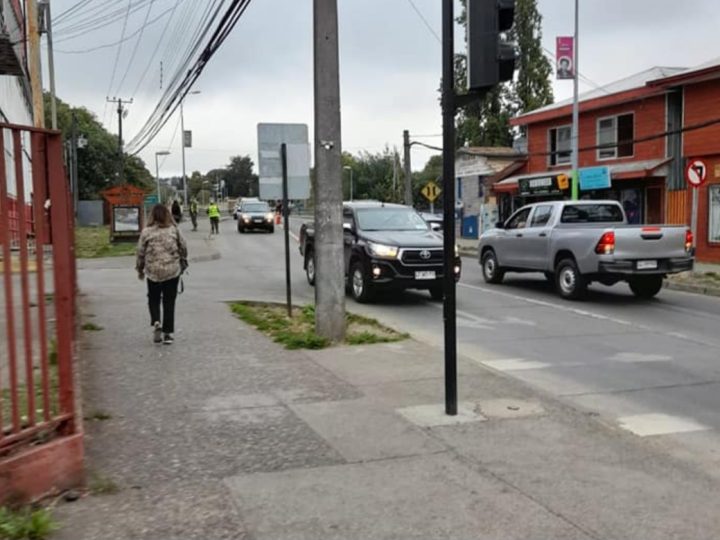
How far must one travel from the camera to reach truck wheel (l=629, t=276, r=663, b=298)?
46.5 feet

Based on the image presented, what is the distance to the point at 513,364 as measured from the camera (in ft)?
27.2

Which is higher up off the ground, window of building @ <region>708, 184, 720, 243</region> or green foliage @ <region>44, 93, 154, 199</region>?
green foliage @ <region>44, 93, 154, 199</region>

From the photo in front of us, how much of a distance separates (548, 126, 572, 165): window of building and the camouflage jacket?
2281 cm

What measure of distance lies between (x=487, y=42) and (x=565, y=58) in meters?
21.9


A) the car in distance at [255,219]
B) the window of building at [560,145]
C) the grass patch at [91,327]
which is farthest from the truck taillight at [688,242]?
the car in distance at [255,219]

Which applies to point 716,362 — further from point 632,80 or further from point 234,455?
point 632,80

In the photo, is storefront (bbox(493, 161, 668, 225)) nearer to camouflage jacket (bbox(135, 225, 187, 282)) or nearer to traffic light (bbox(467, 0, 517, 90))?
camouflage jacket (bbox(135, 225, 187, 282))

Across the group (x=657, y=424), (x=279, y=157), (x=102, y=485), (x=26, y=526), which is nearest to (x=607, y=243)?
(x=279, y=157)

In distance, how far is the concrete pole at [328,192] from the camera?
907cm

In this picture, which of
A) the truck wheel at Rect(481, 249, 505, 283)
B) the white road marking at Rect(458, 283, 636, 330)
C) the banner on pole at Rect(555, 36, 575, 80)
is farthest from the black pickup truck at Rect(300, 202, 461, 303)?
the banner on pole at Rect(555, 36, 575, 80)

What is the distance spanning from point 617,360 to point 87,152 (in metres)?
64.4

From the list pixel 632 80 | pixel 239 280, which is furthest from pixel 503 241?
pixel 632 80

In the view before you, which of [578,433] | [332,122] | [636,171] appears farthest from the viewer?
[636,171]

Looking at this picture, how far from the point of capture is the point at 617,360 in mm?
8453
